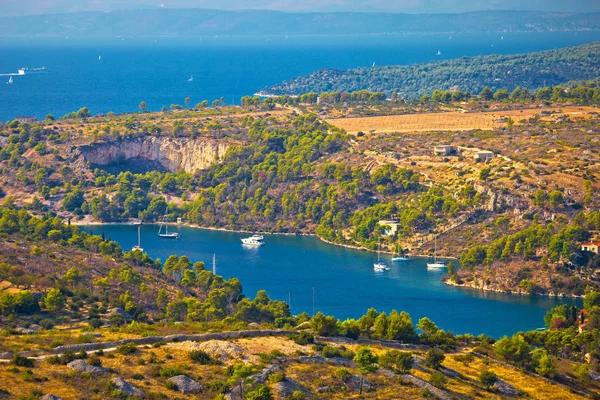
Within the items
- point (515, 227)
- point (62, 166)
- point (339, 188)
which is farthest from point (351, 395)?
point (62, 166)

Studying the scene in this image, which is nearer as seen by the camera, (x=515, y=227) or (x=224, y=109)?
(x=515, y=227)

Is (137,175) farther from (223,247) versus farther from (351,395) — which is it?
(351,395)

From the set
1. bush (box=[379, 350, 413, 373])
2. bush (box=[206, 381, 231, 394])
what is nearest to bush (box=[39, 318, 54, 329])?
bush (box=[206, 381, 231, 394])

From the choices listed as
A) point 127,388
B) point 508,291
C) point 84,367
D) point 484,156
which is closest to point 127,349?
point 84,367

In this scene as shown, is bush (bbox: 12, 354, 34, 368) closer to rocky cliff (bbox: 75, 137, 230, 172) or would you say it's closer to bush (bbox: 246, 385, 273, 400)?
bush (bbox: 246, 385, 273, 400)

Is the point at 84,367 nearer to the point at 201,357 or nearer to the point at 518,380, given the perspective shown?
the point at 201,357

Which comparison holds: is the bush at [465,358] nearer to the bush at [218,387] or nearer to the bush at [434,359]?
the bush at [434,359]
